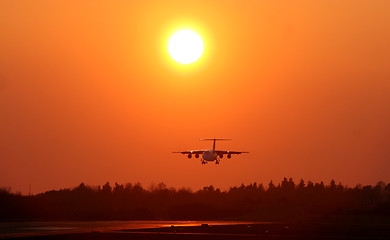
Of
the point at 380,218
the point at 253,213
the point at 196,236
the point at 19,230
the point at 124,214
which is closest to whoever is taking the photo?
the point at 196,236

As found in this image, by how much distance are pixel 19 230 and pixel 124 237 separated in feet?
59.3

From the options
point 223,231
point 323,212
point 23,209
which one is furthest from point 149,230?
point 323,212

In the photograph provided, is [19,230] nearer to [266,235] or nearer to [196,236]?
[196,236]

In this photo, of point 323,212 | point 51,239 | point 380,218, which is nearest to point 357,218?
point 380,218

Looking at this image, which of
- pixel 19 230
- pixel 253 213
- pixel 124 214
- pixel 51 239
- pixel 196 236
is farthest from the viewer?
pixel 253 213

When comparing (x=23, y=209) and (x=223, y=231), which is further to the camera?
(x=23, y=209)

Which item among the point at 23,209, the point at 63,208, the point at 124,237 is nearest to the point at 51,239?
the point at 124,237

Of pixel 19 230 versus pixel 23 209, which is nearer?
pixel 19 230

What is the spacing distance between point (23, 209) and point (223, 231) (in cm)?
5707

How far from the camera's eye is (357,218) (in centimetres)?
14025

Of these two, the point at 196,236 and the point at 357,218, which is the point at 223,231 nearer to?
the point at 196,236

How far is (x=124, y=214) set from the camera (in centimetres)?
15138

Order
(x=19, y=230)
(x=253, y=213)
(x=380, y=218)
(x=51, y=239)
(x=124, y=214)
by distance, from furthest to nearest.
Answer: (x=253, y=213)
(x=124, y=214)
(x=380, y=218)
(x=19, y=230)
(x=51, y=239)

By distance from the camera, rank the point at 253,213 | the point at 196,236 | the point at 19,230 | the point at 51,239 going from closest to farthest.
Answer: the point at 51,239, the point at 196,236, the point at 19,230, the point at 253,213
